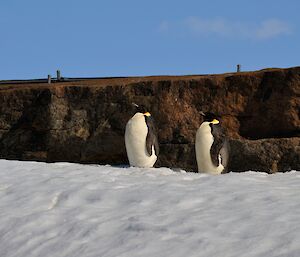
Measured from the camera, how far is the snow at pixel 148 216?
408 centimetres

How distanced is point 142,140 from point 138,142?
0.21 feet

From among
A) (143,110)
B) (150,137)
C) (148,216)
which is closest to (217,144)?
(150,137)

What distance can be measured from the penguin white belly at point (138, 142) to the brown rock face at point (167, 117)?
0.69 metres

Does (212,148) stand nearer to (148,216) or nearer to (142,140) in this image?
(142,140)

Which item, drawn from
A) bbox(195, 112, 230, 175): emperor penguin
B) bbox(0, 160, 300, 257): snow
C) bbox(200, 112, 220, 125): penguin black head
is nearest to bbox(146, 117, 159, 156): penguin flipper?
bbox(195, 112, 230, 175): emperor penguin

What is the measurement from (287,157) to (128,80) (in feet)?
10.4

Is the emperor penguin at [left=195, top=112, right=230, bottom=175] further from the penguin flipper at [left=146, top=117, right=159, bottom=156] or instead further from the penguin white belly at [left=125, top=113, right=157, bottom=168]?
the penguin white belly at [left=125, top=113, right=157, bottom=168]

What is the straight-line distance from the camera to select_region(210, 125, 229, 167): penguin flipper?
8.62m

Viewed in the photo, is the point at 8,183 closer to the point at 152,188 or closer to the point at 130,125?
the point at 152,188

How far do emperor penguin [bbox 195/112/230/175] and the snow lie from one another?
6.24ft

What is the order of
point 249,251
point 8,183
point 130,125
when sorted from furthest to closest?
point 130,125, point 8,183, point 249,251

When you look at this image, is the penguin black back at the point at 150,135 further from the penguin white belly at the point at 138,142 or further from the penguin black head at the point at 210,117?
the penguin black head at the point at 210,117

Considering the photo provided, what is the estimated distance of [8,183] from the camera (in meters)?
6.53

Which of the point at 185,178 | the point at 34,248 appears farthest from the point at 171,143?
the point at 34,248
